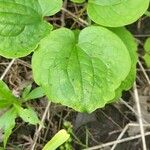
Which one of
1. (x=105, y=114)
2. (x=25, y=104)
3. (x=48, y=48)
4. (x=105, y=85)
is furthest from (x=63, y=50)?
(x=105, y=114)

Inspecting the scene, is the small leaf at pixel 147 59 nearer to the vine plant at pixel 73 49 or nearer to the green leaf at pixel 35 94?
the vine plant at pixel 73 49

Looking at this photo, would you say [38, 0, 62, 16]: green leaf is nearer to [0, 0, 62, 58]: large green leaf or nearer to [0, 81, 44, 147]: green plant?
[0, 0, 62, 58]: large green leaf

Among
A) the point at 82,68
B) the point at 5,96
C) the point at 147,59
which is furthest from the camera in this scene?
the point at 147,59

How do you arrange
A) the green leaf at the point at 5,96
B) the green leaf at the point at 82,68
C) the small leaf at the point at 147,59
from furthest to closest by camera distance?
the small leaf at the point at 147,59, the green leaf at the point at 5,96, the green leaf at the point at 82,68

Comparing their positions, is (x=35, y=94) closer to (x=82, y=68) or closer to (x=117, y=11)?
(x=82, y=68)

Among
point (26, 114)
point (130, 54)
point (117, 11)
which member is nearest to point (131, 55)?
point (130, 54)

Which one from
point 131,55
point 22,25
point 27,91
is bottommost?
point 27,91

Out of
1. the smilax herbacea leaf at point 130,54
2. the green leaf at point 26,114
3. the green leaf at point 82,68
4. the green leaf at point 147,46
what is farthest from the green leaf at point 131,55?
the green leaf at point 26,114
